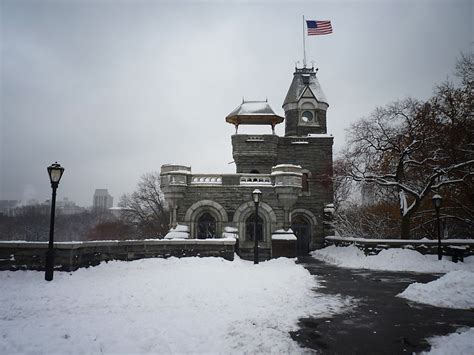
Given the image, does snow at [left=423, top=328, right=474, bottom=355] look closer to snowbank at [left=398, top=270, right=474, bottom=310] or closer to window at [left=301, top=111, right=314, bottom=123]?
snowbank at [left=398, top=270, right=474, bottom=310]

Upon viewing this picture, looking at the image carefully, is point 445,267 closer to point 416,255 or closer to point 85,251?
point 416,255

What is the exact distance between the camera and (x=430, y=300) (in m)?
8.12

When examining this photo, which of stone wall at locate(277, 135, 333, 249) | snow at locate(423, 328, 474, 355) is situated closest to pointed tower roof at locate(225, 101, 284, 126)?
stone wall at locate(277, 135, 333, 249)

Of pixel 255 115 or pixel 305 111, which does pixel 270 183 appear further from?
pixel 305 111

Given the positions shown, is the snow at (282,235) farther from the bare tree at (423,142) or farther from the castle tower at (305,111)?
the castle tower at (305,111)

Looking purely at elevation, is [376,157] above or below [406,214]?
above

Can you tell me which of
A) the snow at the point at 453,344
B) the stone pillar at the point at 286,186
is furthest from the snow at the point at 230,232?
the snow at the point at 453,344

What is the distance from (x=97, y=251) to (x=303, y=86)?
24147 millimetres

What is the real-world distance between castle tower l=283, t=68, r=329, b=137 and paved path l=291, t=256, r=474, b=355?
2031 centimetres

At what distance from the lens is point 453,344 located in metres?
4.93

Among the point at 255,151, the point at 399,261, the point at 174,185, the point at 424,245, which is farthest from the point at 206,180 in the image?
the point at 424,245

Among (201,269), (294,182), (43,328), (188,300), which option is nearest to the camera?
(43,328)

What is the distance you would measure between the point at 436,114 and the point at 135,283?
20856 millimetres

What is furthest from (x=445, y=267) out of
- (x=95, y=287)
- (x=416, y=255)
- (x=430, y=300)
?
(x=95, y=287)
